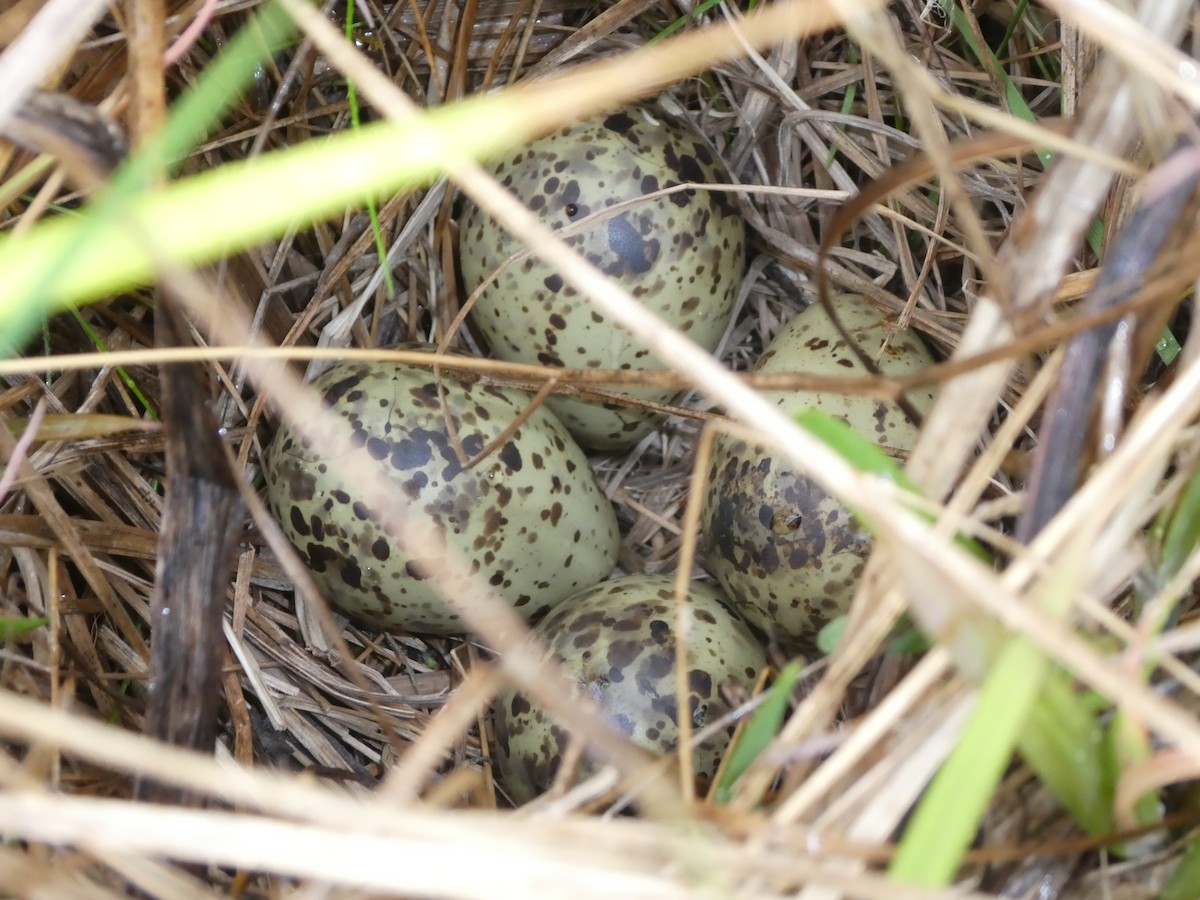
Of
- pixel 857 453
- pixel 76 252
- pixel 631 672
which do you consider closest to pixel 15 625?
pixel 76 252

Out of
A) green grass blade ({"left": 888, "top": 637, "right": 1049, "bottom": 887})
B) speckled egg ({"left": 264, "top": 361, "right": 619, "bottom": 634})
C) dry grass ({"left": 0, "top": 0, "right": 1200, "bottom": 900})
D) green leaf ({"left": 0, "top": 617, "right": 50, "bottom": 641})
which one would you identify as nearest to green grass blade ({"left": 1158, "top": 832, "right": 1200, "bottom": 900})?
dry grass ({"left": 0, "top": 0, "right": 1200, "bottom": 900})

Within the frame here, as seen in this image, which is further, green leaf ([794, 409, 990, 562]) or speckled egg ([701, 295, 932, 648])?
speckled egg ([701, 295, 932, 648])

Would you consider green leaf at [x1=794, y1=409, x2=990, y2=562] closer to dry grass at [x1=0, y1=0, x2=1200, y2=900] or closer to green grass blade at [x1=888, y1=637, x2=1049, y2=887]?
dry grass at [x1=0, y1=0, x2=1200, y2=900]

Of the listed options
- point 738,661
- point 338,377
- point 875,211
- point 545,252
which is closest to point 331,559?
point 338,377

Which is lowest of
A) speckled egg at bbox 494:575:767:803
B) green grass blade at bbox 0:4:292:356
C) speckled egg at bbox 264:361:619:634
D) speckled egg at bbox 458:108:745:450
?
speckled egg at bbox 494:575:767:803

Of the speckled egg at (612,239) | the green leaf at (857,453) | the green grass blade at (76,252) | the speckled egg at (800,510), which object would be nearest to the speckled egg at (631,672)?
the speckled egg at (800,510)

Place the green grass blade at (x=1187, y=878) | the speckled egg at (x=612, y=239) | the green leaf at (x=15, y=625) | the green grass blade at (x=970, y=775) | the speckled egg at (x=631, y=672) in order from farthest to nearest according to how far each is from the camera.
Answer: the speckled egg at (x=612, y=239) < the speckled egg at (x=631, y=672) < the green leaf at (x=15, y=625) < the green grass blade at (x=1187, y=878) < the green grass blade at (x=970, y=775)

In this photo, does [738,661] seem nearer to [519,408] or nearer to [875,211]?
[519,408]

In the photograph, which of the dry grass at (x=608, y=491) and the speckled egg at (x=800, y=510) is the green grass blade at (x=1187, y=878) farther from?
the speckled egg at (x=800, y=510)
